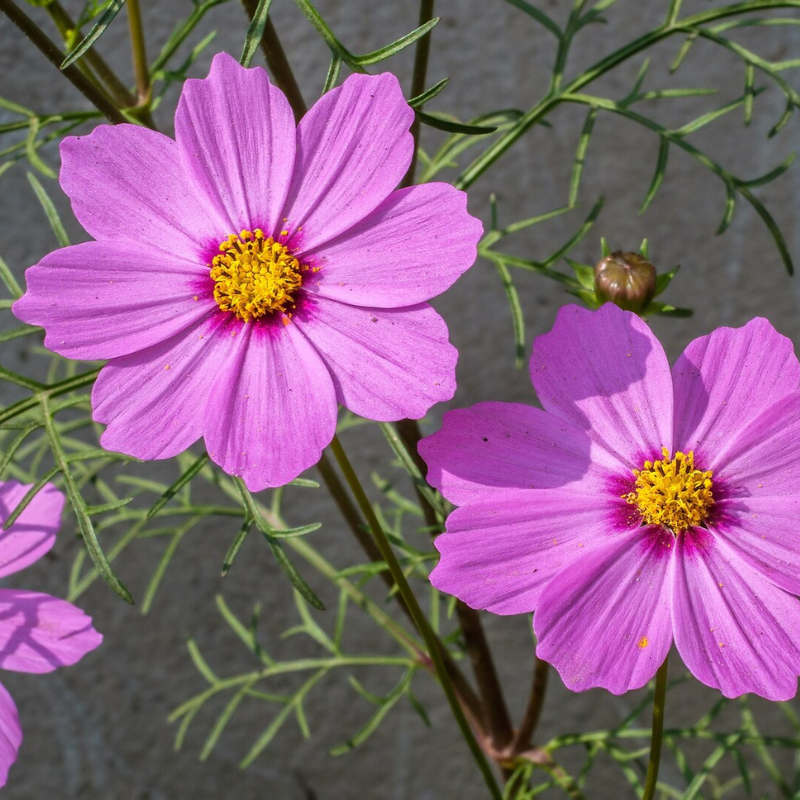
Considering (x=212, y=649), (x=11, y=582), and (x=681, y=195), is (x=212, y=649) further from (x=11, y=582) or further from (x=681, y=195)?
(x=681, y=195)

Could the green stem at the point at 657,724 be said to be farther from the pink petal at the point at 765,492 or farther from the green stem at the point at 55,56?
the green stem at the point at 55,56

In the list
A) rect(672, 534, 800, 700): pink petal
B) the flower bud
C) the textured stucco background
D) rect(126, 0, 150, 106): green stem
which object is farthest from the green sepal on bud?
the textured stucco background

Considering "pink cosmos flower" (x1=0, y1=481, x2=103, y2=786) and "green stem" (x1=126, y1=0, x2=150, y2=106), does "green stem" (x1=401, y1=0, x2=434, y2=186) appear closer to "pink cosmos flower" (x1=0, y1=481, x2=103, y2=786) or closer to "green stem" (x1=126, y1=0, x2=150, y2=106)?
"green stem" (x1=126, y1=0, x2=150, y2=106)

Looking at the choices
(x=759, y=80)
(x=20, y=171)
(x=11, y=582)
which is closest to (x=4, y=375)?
(x=20, y=171)

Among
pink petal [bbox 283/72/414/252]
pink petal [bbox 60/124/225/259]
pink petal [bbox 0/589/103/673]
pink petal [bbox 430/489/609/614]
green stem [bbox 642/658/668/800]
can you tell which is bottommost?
green stem [bbox 642/658/668/800]

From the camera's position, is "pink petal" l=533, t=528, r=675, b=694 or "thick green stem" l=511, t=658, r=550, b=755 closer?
"pink petal" l=533, t=528, r=675, b=694

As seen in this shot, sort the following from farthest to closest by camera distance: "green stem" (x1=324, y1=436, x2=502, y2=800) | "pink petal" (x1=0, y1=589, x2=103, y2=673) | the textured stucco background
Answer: the textured stucco background → "pink petal" (x1=0, y1=589, x2=103, y2=673) → "green stem" (x1=324, y1=436, x2=502, y2=800)

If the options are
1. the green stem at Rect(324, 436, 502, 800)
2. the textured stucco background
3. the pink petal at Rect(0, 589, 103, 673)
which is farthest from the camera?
the textured stucco background

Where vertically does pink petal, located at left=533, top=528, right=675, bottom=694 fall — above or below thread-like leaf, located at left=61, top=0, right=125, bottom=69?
below
